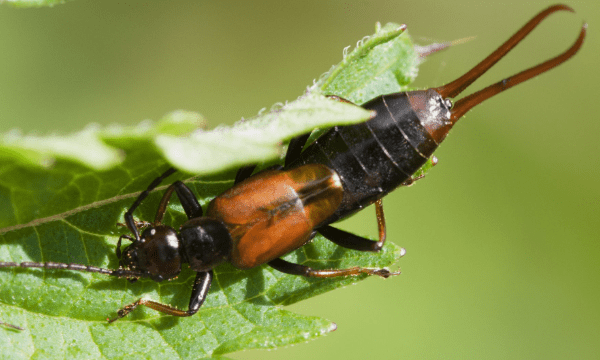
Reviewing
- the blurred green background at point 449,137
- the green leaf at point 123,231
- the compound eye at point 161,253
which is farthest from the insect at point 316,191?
the blurred green background at point 449,137

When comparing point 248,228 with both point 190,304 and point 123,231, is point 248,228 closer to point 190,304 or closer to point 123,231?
point 190,304

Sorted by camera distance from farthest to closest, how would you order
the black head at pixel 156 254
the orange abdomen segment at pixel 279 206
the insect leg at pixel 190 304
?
the orange abdomen segment at pixel 279 206, the black head at pixel 156 254, the insect leg at pixel 190 304

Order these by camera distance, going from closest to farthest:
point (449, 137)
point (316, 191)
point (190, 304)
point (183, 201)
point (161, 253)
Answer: point (190, 304), point (183, 201), point (161, 253), point (316, 191), point (449, 137)

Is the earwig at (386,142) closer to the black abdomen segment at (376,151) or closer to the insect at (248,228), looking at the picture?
the black abdomen segment at (376,151)

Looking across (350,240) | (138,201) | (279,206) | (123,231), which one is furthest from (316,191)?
(123,231)

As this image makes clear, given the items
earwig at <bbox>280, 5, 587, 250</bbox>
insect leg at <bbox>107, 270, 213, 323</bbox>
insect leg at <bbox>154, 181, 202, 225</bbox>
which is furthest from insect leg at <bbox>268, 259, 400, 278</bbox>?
insect leg at <bbox>154, 181, 202, 225</bbox>
